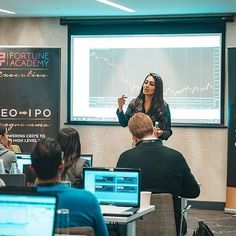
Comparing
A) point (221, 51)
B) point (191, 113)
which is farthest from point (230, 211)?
point (221, 51)

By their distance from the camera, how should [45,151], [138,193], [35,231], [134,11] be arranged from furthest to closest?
[134,11] → [138,193] → [45,151] → [35,231]

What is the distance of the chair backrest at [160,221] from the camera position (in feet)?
15.4

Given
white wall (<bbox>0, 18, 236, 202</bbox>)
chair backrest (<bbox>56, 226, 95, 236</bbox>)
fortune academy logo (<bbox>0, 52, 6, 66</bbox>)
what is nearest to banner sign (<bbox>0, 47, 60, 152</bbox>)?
fortune academy logo (<bbox>0, 52, 6, 66</bbox>)

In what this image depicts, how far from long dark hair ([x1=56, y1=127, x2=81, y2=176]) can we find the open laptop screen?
0.31m

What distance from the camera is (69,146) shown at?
4.64 metres

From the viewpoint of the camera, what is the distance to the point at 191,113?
9.28 m

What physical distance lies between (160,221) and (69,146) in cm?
87

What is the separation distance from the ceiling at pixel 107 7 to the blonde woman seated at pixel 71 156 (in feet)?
11.8

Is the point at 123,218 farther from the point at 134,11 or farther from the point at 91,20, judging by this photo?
the point at 91,20

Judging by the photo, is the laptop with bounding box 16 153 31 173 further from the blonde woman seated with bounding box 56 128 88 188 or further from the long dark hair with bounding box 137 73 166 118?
the blonde woman seated with bounding box 56 128 88 188

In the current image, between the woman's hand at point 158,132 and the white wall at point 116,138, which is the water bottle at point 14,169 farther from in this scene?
the white wall at point 116,138

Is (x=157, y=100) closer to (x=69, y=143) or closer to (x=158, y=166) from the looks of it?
(x=158, y=166)

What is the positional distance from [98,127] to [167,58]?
57.0 inches

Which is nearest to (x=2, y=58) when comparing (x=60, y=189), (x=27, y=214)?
(x=60, y=189)
